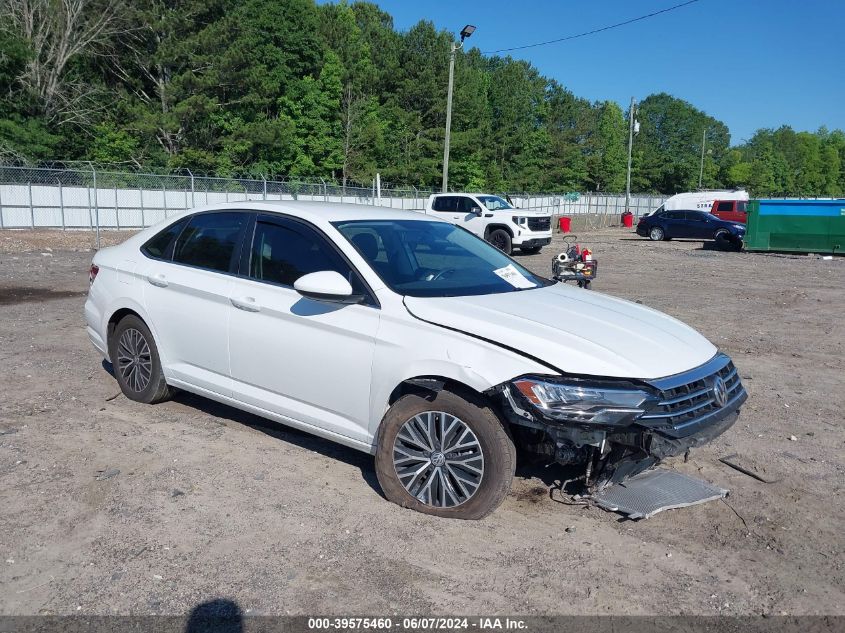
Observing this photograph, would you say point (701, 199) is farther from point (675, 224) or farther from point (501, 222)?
point (501, 222)

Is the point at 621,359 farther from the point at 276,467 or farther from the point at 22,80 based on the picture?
the point at 22,80

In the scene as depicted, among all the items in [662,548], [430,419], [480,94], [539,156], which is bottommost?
[662,548]

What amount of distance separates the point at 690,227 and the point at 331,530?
2995cm

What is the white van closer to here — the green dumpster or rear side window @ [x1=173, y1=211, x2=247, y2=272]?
the green dumpster

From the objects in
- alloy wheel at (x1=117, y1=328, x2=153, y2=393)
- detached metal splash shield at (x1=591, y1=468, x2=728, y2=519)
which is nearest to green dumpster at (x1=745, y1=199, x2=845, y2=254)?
detached metal splash shield at (x1=591, y1=468, x2=728, y2=519)

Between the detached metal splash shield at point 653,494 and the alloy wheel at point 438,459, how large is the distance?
78cm

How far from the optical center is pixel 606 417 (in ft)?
11.7

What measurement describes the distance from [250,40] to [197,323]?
42.9 meters

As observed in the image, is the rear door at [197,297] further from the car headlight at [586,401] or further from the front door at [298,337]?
the car headlight at [586,401]


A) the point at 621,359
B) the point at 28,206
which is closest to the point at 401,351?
the point at 621,359

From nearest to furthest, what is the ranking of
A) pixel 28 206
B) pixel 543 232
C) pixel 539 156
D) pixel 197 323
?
pixel 197 323
pixel 543 232
pixel 28 206
pixel 539 156

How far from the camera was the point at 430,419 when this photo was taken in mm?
3922

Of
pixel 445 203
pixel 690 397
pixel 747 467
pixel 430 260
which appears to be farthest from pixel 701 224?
pixel 690 397

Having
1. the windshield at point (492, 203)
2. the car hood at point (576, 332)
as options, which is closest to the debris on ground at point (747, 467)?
the car hood at point (576, 332)
